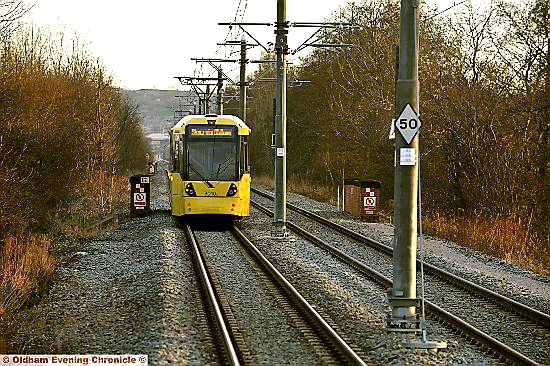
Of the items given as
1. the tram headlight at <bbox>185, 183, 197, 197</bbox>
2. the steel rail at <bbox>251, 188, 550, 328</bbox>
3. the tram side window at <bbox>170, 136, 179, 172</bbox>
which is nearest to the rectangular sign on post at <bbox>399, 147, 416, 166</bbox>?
the steel rail at <bbox>251, 188, 550, 328</bbox>

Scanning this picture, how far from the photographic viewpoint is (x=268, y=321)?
13.0m

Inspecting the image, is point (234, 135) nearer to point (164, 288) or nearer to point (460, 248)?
point (460, 248)

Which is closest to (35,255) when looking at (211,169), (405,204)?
(211,169)

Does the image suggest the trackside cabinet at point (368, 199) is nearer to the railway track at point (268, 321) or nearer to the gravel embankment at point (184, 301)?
the gravel embankment at point (184, 301)

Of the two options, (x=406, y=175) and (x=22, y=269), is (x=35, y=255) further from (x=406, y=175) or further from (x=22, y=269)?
(x=406, y=175)

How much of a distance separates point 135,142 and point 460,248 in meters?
56.8

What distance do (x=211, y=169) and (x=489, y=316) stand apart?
14.0 m

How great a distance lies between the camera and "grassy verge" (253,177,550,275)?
2161 centimetres

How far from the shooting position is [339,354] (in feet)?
35.3

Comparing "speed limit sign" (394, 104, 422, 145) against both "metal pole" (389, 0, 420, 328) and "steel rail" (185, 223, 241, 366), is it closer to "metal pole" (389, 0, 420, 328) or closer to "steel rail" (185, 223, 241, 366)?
"metal pole" (389, 0, 420, 328)

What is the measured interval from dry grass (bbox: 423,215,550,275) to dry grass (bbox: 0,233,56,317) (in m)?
9.87

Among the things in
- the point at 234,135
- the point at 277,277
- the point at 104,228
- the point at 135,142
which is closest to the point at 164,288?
the point at 277,277

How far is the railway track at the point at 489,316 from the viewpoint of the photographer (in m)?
11.3

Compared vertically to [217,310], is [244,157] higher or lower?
Answer: higher
